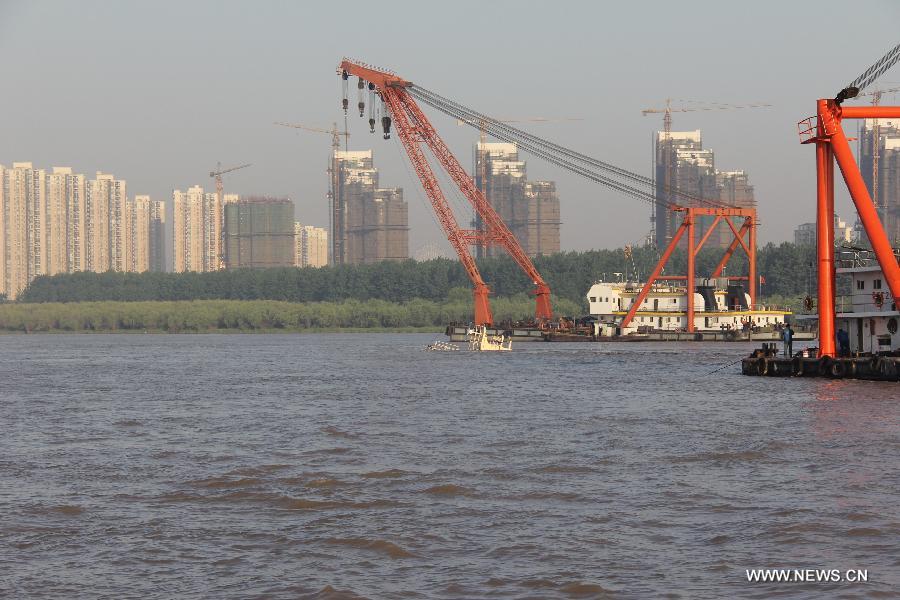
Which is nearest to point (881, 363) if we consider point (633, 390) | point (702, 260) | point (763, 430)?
point (633, 390)

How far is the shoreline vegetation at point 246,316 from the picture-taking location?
17775 cm

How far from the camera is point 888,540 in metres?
17.7

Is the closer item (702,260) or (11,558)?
(11,558)

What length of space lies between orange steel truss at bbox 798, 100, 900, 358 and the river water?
4.55m

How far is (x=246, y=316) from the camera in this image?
181m

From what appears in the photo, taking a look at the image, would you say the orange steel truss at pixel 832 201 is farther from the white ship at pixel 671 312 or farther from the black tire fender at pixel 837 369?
the white ship at pixel 671 312

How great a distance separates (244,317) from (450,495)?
6399 inches

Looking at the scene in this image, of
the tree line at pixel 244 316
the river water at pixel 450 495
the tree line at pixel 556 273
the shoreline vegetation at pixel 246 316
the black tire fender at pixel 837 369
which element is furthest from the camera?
the tree line at pixel 244 316

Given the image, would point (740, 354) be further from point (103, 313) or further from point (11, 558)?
point (103, 313)

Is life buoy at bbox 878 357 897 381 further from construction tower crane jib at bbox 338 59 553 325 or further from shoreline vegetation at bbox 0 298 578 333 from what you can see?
shoreline vegetation at bbox 0 298 578 333

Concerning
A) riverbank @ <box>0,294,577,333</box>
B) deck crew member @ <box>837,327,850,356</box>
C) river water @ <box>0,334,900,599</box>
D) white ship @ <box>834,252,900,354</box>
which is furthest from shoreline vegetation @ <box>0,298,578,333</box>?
river water @ <box>0,334,900,599</box>

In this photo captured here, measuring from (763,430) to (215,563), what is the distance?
19629 mm

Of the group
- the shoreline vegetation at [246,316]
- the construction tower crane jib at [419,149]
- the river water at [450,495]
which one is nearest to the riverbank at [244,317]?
the shoreline vegetation at [246,316]

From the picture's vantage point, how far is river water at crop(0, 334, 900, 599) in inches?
631
